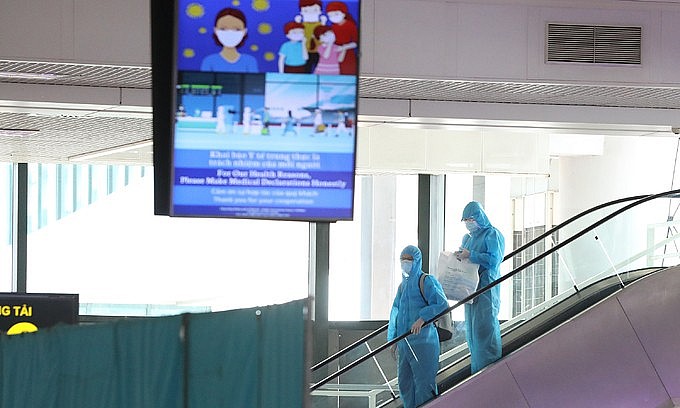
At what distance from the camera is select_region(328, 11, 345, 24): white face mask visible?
13.6ft

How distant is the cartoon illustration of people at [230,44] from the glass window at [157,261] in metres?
9.44

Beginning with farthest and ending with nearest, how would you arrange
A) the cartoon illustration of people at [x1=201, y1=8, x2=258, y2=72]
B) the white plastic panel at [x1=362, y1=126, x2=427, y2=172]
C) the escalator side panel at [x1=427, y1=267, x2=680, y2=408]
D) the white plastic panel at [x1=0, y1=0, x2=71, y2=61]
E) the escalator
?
1. the white plastic panel at [x1=362, y1=126, x2=427, y2=172]
2. the escalator
3. the escalator side panel at [x1=427, y1=267, x2=680, y2=408]
4. the white plastic panel at [x1=0, y1=0, x2=71, y2=61]
5. the cartoon illustration of people at [x1=201, y1=8, x2=258, y2=72]

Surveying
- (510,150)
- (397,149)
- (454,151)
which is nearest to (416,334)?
(397,149)

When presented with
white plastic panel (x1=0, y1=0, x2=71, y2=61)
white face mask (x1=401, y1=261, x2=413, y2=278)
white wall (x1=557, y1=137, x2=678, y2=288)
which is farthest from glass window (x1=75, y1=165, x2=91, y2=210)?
white plastic panel (x1=0, y1=0, x2=71, y2=61)

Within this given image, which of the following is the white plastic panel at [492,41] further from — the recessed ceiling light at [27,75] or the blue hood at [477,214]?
the recessed ceiling light at [27,75]

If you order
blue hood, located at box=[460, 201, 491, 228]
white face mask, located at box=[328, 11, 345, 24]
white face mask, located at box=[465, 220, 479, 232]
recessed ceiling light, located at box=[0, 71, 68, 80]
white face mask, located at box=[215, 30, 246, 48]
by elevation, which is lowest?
white face mask, located at box=[465, 220, 479, 232]

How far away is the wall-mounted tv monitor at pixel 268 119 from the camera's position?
4086 millimetres

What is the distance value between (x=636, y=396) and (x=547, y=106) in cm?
256

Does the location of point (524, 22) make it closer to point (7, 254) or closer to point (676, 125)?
point (676, 125)

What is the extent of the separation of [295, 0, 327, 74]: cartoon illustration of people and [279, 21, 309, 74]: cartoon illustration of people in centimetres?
2

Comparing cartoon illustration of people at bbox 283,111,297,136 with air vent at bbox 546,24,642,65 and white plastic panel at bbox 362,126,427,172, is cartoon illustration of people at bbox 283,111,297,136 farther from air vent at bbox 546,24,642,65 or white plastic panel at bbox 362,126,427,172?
white plastic panel at bbox 362,126,427,172

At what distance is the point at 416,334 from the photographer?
9.00m

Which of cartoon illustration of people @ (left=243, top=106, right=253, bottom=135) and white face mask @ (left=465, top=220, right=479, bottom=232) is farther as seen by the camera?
white face mask @ (left=465, top=220, right=479, bottom=232)

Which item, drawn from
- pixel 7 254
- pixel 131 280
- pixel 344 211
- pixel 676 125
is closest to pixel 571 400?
pixel 676 125
